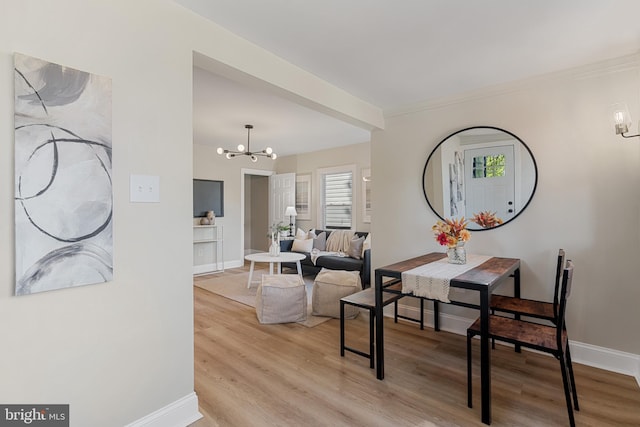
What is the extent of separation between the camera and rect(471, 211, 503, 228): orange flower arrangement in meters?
2.92

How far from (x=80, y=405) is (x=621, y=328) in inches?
139

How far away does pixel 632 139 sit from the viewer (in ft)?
7.62

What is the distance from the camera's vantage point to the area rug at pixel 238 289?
11.7ft

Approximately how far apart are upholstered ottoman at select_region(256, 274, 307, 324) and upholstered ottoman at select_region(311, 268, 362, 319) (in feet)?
0.59

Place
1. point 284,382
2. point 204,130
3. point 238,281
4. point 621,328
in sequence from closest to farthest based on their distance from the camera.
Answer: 1. point 284,382
2. point 621,328
3. point 204,130
4. point 238,281

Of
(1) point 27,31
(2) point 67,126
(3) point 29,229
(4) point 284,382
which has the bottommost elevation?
(4) point 284,382

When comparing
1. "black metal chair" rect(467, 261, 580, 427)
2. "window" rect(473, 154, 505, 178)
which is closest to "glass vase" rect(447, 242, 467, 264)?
"black metal chair" rect(467, 261, 580, 427)

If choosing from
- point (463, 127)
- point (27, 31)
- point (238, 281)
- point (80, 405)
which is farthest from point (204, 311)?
point (463, 127)

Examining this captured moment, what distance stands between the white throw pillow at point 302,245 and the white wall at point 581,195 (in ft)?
10.3

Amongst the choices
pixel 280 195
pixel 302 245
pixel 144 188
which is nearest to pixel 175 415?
pixel 144 188

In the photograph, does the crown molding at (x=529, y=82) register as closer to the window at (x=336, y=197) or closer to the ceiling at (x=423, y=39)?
the ceiling at (x=423, y=39)

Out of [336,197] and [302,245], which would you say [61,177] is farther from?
[336,197]

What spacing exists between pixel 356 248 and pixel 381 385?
295 centimetres

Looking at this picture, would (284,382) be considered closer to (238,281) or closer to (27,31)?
(27,31)
